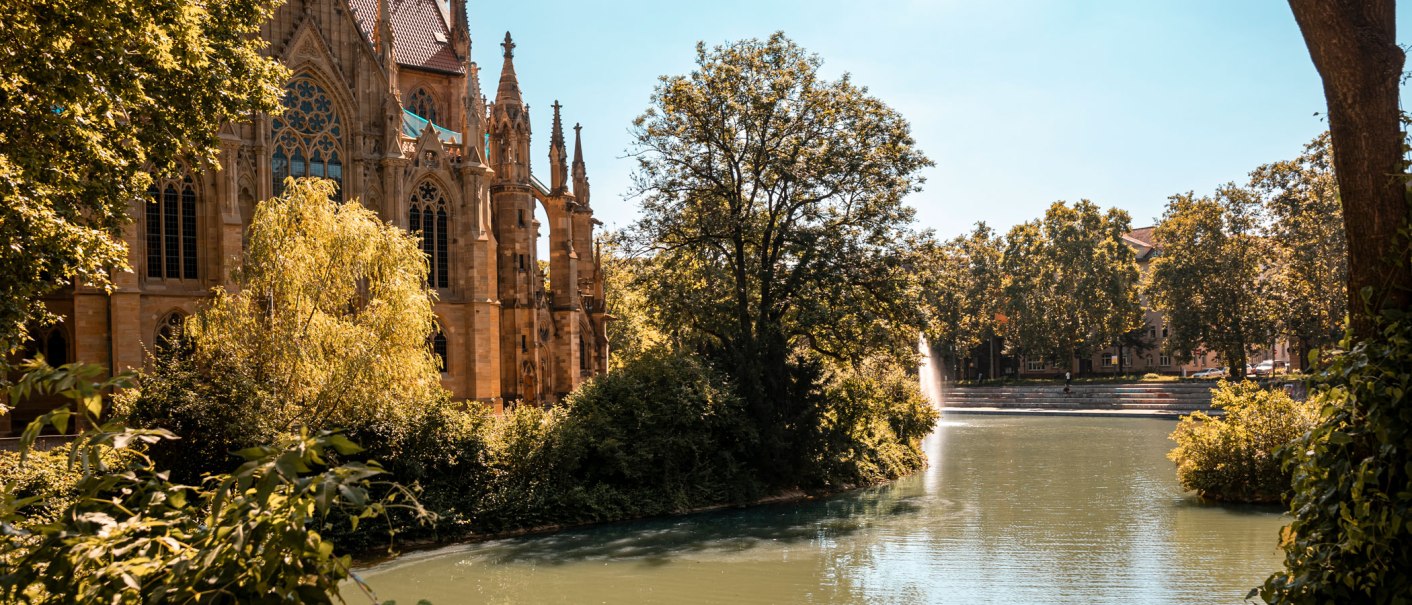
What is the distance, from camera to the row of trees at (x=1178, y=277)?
177 feet

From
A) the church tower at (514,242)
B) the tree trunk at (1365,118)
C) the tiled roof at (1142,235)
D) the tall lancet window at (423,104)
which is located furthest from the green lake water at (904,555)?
the tiled roof at (1142,235)

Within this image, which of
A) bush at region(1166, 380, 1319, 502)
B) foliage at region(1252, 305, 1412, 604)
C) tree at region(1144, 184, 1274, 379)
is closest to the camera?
foliage at region(1252, 305, 1412, 604)

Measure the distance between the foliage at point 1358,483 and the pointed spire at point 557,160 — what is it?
39.5 metres

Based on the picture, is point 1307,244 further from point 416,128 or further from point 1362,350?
point 1362,350

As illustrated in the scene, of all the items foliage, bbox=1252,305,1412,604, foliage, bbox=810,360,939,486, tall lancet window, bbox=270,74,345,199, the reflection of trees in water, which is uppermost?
tall lancet window, bbox=270,74,345,199

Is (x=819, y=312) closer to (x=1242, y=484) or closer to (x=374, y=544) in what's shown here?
(x=1242, y=484)

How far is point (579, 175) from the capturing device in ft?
152

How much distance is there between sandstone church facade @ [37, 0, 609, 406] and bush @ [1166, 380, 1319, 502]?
22227mm

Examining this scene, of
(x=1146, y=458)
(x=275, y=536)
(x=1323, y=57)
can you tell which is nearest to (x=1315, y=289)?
(x=1146, y=458)

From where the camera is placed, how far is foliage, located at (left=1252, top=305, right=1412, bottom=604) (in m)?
5.55

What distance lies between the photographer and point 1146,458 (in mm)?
34188

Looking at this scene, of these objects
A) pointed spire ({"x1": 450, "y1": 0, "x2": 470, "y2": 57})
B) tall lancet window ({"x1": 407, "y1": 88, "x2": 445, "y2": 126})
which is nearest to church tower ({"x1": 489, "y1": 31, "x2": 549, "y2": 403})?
pointed spire ({"x1": 450, "y1": 0, "x2": 470, "y2": 57})

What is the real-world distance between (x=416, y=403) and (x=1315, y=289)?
50.9 meters

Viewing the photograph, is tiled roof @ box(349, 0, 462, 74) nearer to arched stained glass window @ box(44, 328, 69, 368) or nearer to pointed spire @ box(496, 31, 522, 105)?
pointed spire @ box(496, 31, 522, 105)
